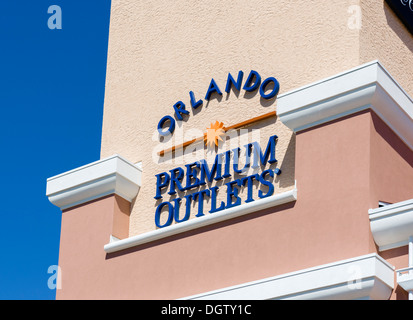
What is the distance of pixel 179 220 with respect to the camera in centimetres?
1916

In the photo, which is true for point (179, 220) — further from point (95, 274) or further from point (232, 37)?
point (232, 37)

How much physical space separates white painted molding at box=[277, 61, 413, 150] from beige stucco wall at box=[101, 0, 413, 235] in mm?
959

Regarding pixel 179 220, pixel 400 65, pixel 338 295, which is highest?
pixel 400 65

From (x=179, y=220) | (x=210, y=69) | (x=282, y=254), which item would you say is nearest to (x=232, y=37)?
(x=210, y=69)

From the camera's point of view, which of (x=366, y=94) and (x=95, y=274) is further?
(x=95, y=274)

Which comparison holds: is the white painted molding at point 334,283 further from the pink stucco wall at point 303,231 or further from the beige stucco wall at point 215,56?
the beige stucco wall at point 215,56

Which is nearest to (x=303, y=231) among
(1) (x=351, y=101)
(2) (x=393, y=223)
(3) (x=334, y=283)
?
(3) (x=334, y=283)

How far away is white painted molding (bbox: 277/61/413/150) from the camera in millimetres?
16547

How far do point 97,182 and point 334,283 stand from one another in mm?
6217

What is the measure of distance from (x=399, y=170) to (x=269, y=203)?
7.50 ft

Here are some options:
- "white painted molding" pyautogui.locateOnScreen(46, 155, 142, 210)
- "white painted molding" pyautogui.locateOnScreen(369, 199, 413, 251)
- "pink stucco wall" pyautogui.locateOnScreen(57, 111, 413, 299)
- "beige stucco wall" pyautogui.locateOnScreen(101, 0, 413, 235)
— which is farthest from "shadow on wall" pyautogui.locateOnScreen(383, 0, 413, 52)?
"white painted molding" pyautogui.locateOnScreen(46, 155, 142, 210)

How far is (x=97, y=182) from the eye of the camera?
19797 mm

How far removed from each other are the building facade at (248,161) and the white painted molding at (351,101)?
0.02m

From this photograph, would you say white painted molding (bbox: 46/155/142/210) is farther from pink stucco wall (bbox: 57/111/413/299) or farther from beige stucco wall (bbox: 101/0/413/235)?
pink stucco wall (bbox: 57/111/413/299)
